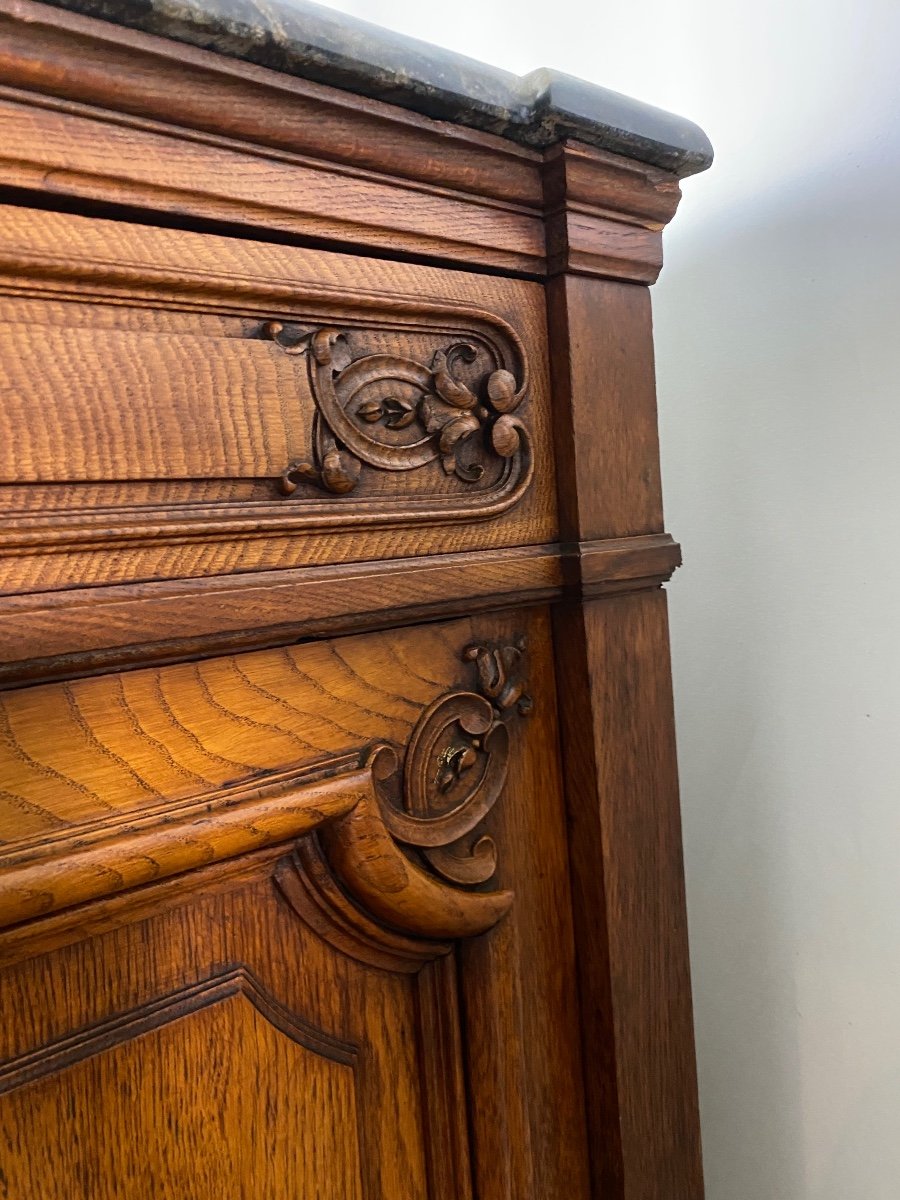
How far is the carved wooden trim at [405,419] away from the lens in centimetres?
37

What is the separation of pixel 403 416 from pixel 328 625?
0.32 feet

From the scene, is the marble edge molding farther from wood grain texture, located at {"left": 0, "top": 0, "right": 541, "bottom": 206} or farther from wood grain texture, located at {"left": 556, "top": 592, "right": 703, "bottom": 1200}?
wood grain texture, located at {"left": 556, "top": 592, "right": 703, "bottom": 1200}

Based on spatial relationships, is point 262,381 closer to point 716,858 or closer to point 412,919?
point 412,919

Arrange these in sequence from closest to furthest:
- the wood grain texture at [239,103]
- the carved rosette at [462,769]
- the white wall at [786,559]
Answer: the wood grain texture at [239,103] → the carved rosette at [462,769] → the white wall at [786,559]

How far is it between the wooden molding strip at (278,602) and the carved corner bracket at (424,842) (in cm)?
4

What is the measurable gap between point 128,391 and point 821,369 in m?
0.52

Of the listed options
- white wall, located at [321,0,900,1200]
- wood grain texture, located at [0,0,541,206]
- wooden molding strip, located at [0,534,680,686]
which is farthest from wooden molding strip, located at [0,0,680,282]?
white wall, located at [321,0,900,1200]

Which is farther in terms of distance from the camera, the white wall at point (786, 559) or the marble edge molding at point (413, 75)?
the white wall at point (786, 559)

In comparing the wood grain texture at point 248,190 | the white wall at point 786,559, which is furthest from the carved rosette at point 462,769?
the white wall at point 786,559

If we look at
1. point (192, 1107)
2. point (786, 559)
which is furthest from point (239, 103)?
point (786, 559)

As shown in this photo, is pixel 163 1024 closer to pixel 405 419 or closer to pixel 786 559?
pixel 405 419

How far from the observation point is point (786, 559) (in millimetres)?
687

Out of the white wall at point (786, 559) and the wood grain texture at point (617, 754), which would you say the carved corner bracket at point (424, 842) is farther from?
the white wall at point (786, 559)

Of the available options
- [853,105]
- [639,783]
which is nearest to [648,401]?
[639,783]
